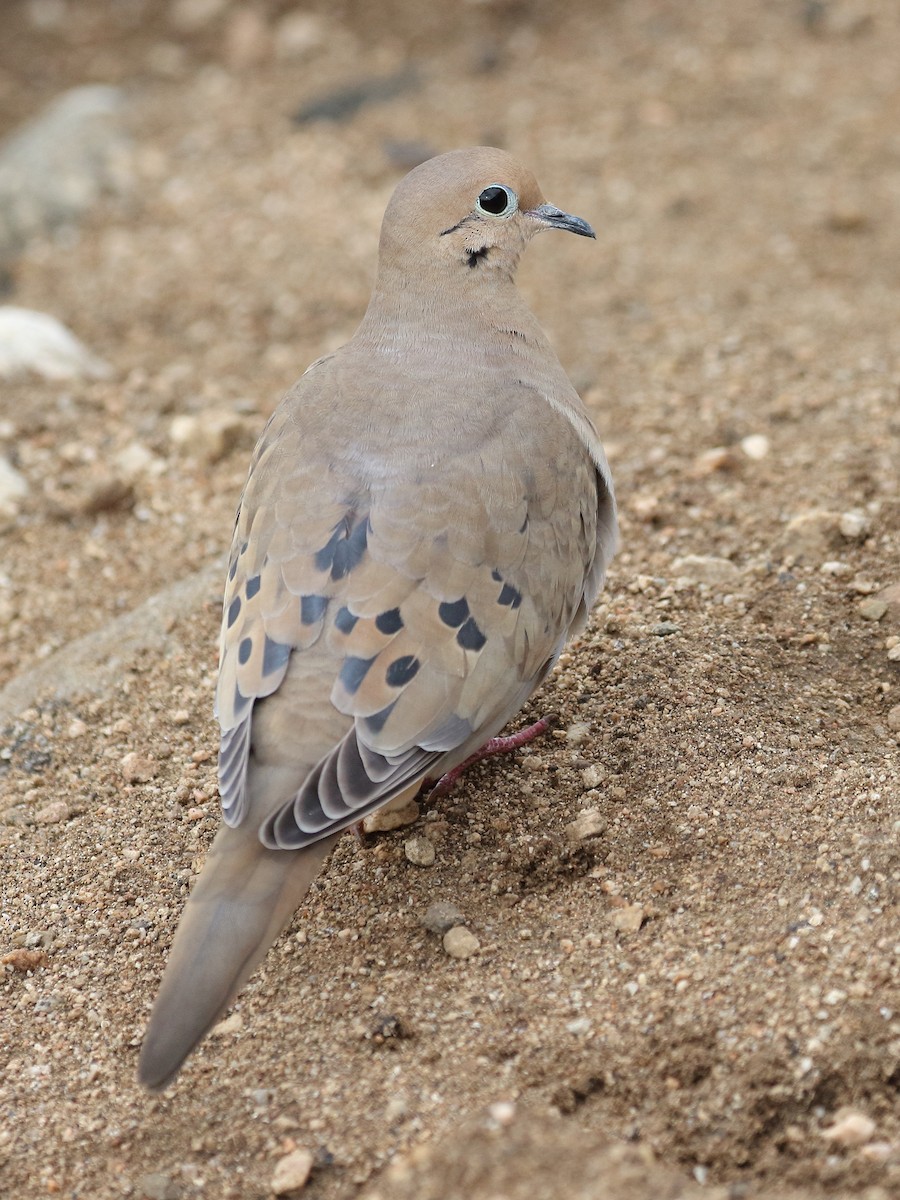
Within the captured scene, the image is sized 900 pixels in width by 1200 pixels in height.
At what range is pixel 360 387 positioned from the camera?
11.1ft

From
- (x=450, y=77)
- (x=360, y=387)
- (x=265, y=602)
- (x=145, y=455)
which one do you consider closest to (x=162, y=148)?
(x=450, y=77)

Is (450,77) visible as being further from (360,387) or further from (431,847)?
(431,847)

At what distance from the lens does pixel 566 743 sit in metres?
3.52

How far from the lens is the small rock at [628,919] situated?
2973 mm

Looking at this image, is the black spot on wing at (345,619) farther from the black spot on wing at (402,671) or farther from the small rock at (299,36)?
the small rock at (299,36)

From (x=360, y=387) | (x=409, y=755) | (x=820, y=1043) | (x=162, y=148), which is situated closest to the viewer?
(x=820, y=1043)

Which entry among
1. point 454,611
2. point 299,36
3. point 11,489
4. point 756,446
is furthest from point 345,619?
point 299,36

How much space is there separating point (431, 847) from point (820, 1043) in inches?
39.5

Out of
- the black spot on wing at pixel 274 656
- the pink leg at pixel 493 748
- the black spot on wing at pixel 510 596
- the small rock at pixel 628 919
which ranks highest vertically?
the black spot on wing at pixel 274 656

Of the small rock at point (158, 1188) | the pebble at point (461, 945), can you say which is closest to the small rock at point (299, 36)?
the pebble at point (461, 945)

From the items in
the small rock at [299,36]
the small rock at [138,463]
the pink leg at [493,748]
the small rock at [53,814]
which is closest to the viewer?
the pink leg at [493,748]

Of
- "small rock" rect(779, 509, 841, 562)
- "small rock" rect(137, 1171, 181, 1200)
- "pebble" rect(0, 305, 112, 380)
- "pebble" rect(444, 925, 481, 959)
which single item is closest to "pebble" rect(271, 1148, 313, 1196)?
"small rock" rect(137, 1171, 181, 1200)

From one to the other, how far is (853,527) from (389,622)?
5.84ft

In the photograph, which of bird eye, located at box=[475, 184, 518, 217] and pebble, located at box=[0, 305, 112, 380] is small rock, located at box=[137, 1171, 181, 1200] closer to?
bird eye, located at box=[475, 184, 518, 217]
